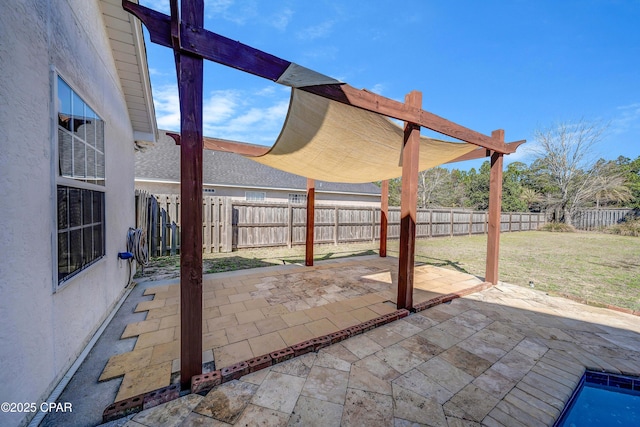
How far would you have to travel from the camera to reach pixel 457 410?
1572 millimetres

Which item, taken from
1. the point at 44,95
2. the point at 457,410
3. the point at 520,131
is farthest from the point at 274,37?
the point at 520,131

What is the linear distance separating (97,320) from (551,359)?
14.5 feet

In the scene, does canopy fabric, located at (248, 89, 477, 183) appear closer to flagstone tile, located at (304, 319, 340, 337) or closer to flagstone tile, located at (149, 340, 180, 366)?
flagstone tile, located at (304, 319, 340, 337)

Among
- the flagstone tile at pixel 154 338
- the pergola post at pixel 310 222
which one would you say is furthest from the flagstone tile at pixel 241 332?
the pergola post at pixel 310 222

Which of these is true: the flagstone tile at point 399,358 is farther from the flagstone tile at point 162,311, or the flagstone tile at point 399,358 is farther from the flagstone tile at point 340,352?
the flagstone tile at point 162,311

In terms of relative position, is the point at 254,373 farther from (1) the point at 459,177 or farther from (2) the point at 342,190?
(1) the point at 459,177

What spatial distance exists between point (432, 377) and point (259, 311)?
6.55 feet

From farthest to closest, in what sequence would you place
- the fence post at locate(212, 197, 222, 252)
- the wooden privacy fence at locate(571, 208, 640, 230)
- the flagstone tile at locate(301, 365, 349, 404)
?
the wooden privacy fence at locate(571, 208, 640, 230), the fence post at locate(212, 197, 222, 252), the flagstone tile at locate(301, 365, 349, 404)

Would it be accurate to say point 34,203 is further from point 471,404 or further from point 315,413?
point 471,404

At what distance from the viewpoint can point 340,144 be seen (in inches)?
134

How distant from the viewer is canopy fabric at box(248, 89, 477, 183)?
8.70 ft

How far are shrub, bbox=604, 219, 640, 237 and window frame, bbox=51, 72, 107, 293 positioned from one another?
2330cm

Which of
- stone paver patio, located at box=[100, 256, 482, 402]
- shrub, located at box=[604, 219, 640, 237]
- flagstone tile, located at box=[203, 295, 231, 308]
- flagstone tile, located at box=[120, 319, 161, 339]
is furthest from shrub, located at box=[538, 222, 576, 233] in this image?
flagstone tile, located at box=[120, 319, 161, 339]

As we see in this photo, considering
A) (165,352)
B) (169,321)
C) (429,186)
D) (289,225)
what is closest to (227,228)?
(289,225)
